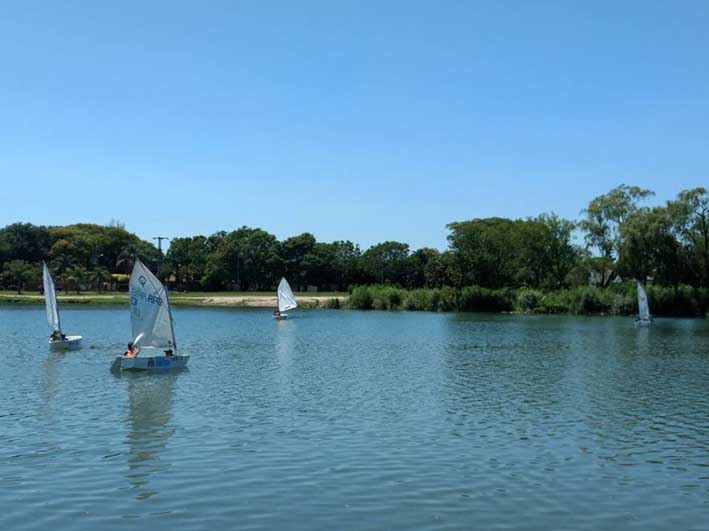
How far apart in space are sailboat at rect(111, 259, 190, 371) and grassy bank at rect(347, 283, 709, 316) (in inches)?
2832

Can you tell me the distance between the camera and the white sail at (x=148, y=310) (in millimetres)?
36344

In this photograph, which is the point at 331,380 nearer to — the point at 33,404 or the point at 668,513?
the point at 33,404

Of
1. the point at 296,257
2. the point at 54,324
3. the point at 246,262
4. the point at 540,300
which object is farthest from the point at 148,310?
the point at 296,257

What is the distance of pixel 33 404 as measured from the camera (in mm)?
26281

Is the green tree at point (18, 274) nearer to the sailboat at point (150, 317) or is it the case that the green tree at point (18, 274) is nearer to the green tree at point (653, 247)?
the green tree at point (653, 247)

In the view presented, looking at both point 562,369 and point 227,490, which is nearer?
point 227,490

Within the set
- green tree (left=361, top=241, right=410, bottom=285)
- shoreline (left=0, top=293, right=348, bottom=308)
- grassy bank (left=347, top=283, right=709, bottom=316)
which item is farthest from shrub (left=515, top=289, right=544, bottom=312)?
green tree (left=361, top=241, right=410, bottom=285)

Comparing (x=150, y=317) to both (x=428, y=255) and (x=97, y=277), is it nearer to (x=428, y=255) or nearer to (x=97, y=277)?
(x=97, y=277)

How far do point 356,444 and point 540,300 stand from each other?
3417 inches

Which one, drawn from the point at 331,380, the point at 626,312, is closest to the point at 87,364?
the point at 331,380

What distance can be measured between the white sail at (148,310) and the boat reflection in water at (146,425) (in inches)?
100

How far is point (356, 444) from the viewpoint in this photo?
20.2 metres

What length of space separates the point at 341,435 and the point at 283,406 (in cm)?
Answer: 539

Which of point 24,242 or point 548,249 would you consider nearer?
point 548,249
